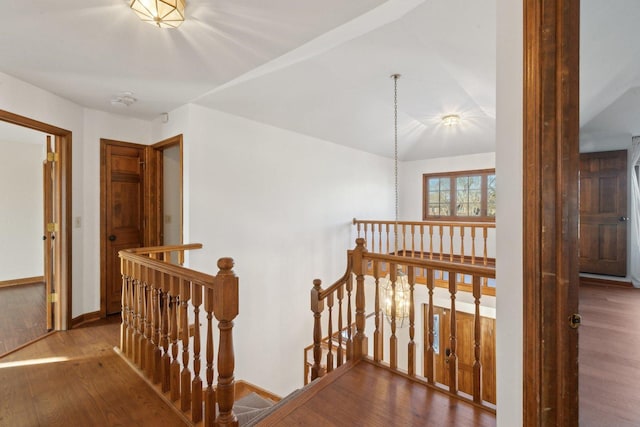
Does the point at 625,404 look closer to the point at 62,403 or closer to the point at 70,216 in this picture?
the point at 62,403

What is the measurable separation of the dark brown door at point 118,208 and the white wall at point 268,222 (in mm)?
1134

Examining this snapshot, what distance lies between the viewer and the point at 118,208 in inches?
147

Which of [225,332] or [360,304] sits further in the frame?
[360,304]

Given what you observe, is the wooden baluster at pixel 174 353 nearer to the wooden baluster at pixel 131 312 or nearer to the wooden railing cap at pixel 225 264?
the wooden railing cap at pixel 225 264

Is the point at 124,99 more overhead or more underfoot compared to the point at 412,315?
more overhead

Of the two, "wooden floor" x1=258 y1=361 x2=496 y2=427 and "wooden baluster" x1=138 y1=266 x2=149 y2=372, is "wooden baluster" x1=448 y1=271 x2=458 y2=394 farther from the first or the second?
"wooden baluster" x1=138 y1=266 x2=149 y2=372

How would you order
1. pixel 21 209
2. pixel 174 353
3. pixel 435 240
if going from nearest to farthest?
1. pixel 174 353
2. pixel 21 209
3. pixel 435 240

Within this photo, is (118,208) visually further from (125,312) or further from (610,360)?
(610,360)

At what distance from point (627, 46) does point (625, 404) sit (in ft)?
7.98

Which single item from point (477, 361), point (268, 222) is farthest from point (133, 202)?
point (477, 361)

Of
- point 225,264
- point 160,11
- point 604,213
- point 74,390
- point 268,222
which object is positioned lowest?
point 74,390

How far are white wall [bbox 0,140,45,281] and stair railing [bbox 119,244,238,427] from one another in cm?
404

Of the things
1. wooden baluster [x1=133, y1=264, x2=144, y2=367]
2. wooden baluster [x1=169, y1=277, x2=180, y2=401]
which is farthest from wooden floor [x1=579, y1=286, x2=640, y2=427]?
wooden baluster [x1=133, y1=264, x2=144, y2=367]

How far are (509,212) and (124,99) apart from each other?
3756 millimetres
